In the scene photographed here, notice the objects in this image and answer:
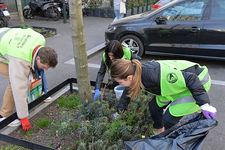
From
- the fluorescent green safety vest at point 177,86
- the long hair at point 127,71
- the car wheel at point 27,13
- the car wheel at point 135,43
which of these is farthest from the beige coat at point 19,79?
the car wheel at point 27,13

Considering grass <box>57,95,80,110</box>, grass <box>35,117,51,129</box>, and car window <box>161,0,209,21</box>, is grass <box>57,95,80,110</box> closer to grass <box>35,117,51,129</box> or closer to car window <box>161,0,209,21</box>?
grass <box>35,117,51,129</box>

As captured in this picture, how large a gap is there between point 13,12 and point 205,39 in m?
9.99

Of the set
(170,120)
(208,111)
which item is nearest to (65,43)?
(170,120)

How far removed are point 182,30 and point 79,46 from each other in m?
3.23

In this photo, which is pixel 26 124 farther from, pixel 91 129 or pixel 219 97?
pixel 219 97

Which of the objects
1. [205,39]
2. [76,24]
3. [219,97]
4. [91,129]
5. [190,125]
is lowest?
[219,97]

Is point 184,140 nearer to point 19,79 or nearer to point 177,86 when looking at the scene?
point 177,86

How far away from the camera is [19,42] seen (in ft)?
8.25

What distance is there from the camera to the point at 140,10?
13.9m

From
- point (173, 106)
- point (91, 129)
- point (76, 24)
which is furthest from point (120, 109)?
point (76, 24)

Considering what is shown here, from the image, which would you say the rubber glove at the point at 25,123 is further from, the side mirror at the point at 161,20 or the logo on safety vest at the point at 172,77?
the side mirror at the point at 161,20

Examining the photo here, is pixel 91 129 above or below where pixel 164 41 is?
below

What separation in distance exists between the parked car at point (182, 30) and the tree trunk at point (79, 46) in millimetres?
2950

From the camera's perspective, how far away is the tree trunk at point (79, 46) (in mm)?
2581
